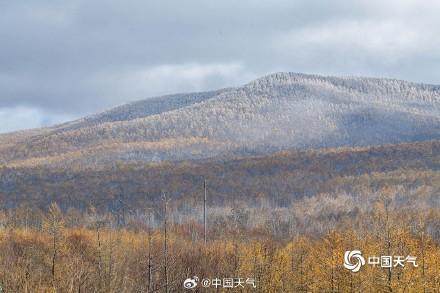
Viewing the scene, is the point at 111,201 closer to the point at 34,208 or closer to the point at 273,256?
the point at 34,208

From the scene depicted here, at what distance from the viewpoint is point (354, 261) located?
4112cm

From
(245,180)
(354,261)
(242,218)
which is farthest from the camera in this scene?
(245,180)

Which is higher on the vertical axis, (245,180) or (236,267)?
(245,180)

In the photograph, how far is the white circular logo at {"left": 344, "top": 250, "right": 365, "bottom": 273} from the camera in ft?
127

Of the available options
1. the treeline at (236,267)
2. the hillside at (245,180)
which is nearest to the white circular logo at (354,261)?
the treeline at (236,267)

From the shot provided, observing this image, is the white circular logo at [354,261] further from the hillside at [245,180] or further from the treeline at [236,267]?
the hillside at [245,180]

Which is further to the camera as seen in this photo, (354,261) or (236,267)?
(236,267)

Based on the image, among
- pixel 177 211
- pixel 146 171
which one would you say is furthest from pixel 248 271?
pixel 146 171

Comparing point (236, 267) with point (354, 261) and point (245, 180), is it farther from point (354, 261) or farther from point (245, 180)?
point (245, 180)

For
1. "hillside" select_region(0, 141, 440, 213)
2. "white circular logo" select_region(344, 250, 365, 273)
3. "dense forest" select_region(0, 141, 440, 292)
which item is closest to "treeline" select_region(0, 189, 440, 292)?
"dense forest" select_region(0, 141, 440, 292)

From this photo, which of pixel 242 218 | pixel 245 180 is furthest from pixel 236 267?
pixel 245 180

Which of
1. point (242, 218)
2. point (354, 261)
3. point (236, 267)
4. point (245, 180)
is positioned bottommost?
point (236, 267)

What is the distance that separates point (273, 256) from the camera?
182ft

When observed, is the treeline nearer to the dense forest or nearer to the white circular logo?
the dense forest
